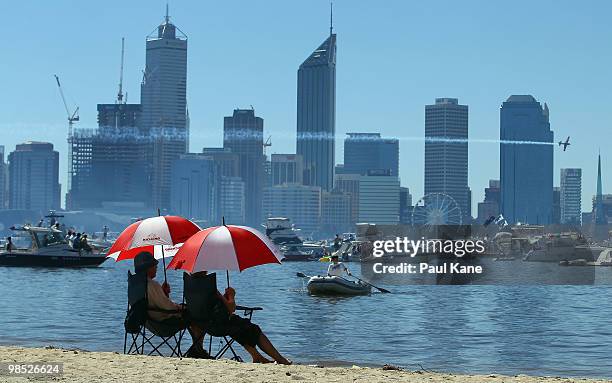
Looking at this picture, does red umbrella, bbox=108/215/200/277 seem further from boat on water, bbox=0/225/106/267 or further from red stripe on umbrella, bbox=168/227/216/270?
boat on water, bbox=0/225/106/267

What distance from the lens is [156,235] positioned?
74.1 feet

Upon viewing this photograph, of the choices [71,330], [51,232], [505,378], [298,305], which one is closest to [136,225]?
[505,378]

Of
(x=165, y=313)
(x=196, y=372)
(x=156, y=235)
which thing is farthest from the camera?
(x=156, y=235)

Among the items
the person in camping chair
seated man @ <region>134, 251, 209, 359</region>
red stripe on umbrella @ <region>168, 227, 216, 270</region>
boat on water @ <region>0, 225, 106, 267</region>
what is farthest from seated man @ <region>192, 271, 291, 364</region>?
boat on water @ <region>0, 225, 106, 267</region>

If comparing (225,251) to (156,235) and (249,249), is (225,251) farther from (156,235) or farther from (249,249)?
(156,235)

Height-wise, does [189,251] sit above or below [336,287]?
above

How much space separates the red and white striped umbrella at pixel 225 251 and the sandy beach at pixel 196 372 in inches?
63.8

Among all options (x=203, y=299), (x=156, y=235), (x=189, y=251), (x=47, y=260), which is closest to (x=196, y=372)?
(x=203, y=299)

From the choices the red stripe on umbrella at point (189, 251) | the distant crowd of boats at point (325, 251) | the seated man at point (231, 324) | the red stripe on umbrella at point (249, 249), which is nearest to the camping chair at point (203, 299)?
the seated man at point (231, 324)

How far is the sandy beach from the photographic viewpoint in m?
18.5

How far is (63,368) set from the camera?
19.6 m

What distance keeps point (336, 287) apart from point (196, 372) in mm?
40305

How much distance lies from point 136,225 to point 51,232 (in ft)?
250

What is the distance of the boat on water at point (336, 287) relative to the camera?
5925 centimetres
